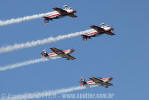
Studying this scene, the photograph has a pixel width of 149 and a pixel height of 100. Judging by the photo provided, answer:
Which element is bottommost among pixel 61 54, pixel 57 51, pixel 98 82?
pixel 98 82

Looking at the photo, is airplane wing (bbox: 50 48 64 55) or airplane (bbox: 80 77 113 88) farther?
airplane (bbox: 80 77 113 88)

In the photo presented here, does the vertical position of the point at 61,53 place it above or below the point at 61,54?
above

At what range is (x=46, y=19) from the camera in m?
96.7

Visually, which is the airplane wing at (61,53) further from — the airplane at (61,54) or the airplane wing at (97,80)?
the airplane wing at (97,80)

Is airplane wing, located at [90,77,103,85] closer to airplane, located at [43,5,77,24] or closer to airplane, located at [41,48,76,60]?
airplane, located at [41,48,76,60]

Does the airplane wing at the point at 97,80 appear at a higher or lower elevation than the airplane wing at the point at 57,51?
lower

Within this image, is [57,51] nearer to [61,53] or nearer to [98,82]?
[61,53]

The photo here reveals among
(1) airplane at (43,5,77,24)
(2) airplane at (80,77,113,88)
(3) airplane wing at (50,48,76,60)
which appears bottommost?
(2) airplane at (80,77,113,88)

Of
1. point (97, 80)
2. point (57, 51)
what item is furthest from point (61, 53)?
point (97, 80)

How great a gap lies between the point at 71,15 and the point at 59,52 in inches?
471

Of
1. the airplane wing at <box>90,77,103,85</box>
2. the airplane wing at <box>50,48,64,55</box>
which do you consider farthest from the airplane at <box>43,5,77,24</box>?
the airplane wing at <box>90,77,103,85</box>

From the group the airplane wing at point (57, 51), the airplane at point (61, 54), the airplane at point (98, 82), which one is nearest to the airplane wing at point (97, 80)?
the airplane at point (98, 82)

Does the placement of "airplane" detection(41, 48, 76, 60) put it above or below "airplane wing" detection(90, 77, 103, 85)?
above

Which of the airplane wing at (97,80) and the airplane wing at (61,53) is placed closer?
the airplane wing at (61,53)
